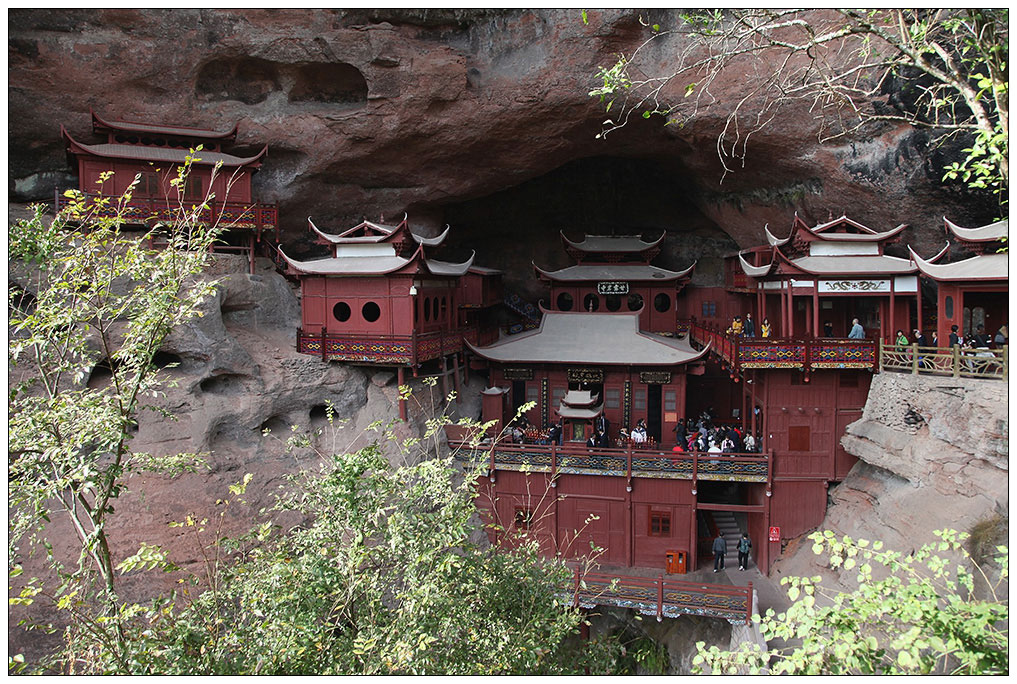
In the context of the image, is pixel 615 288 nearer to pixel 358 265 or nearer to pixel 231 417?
pixel 358 265

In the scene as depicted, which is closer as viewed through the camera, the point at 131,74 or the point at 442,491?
the point at 442,491

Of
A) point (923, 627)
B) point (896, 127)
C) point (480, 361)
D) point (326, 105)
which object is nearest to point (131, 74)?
point (326, 105)

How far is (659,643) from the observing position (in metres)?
16.9

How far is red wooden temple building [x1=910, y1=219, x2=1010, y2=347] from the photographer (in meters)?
14.9

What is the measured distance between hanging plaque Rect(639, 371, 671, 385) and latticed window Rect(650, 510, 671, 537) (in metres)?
4.63

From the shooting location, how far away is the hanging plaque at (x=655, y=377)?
20875mm

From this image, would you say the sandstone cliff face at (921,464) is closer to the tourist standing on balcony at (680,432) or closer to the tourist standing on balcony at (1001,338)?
the tourist standing on balcony at (1001,338)

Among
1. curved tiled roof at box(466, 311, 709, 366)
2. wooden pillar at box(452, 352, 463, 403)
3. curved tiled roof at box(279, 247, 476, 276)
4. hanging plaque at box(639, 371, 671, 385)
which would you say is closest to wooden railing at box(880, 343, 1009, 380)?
curved tiled roof at box(466, 311, 709, 366)

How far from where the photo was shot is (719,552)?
17.6 metres

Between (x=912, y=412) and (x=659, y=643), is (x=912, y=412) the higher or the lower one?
the higher one

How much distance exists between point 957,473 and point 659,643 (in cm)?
822

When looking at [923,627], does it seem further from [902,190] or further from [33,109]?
[33,109]

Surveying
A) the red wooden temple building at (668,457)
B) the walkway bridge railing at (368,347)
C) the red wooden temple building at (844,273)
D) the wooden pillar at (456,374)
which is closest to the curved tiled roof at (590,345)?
the red wooden temple building at (668,457)

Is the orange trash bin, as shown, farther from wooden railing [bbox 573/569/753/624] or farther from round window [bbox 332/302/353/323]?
round window [bbox 332/302/353/323]
